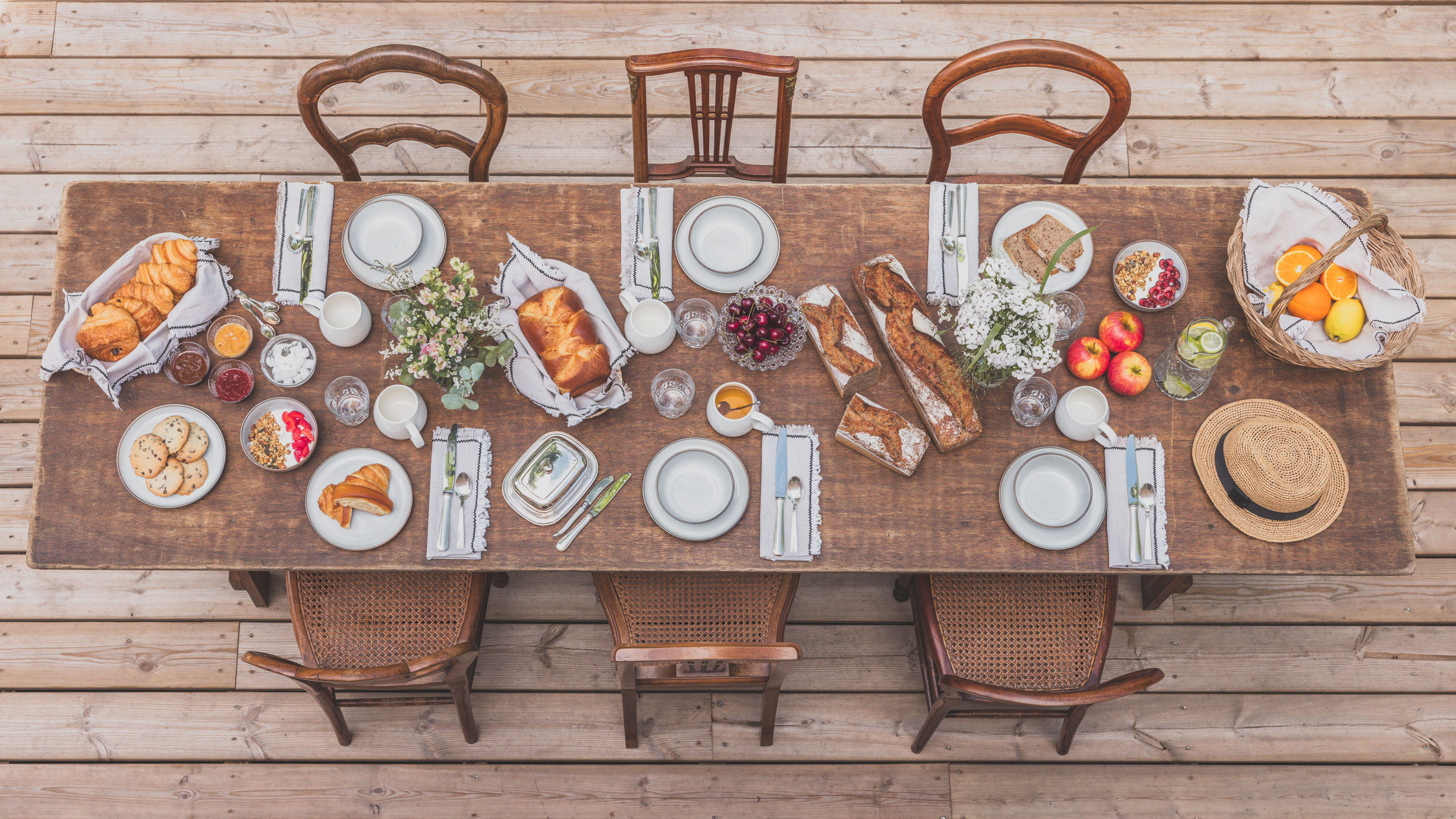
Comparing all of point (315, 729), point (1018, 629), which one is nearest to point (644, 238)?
point (1018, 629)

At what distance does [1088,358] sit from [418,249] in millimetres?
1719

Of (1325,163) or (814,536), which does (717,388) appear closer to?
(814,536)

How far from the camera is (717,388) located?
78.7 inches

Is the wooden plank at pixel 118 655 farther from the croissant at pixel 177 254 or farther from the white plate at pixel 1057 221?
the white plate at pixel 1057 221

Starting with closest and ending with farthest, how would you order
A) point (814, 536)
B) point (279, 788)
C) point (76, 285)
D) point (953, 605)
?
point (814, 536), point (76, 285), point (953, 605), point (279, 788)

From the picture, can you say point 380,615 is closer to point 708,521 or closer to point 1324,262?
point 708,521

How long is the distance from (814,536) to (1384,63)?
3325mm

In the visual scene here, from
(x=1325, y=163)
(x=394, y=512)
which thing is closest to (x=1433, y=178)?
(x=1325, y=163)

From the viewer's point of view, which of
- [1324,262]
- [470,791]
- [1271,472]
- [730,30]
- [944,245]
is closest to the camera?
[1324,262]

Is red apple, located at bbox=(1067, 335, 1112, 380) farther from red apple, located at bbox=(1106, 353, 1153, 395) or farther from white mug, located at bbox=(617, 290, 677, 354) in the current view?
white mug, located at bbox=(617, 290, 677, 354)

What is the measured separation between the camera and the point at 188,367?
1993mm

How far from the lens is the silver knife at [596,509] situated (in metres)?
1.92

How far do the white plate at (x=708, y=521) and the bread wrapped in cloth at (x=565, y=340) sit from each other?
0.78ft

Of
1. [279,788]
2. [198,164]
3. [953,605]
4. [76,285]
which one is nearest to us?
[76,285]
